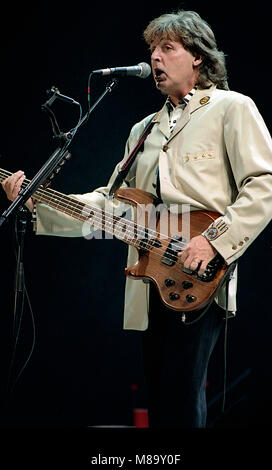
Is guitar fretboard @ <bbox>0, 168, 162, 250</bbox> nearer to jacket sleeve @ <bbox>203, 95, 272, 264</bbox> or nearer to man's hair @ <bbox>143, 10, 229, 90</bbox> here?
jacket sleeve @ <bbox>203, 95, 272, 264</bbox>

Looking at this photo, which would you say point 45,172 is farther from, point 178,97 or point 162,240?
point 178,97

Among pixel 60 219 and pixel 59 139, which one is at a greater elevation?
pixel 59 139

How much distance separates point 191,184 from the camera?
7.22 feet

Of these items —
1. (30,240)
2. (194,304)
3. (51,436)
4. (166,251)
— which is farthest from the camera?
(30,240)

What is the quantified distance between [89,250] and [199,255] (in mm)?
1791

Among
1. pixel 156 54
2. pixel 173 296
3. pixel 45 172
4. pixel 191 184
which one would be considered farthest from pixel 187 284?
pixel 156 54

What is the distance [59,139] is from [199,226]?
652 mm

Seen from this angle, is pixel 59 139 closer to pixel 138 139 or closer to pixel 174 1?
pixel 138 139

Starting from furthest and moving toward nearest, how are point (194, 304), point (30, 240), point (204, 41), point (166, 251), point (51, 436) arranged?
point (30, 240) < point (204, 41) < point (166, 251) < point (194, 304) < point (51, 436)

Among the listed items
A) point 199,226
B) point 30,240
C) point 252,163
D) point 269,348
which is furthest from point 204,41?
point 269,348

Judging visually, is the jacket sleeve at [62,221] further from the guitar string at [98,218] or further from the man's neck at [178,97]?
the man's neck at [178,97]

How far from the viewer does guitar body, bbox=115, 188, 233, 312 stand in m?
2.02

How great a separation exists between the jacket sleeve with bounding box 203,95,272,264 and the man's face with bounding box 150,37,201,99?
35cm

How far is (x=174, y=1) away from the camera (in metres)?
3.62
